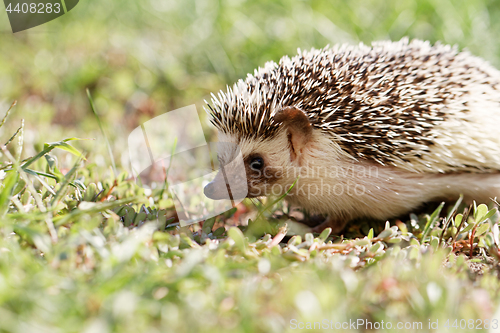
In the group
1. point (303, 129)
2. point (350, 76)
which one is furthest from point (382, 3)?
point (303, 129)

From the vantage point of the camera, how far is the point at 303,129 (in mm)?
2684

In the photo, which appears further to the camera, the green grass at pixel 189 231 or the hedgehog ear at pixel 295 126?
the hedgehog ear at pixel 295 126

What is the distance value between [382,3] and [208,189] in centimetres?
412

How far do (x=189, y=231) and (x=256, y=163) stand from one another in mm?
705

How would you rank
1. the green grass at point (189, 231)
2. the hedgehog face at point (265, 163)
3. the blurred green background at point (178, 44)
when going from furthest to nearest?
the blurred green background at point (178, 44), the hedgehog face at point (265, 163), the green grass at point (189, 231)

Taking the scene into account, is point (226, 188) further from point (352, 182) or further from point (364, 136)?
point (364, 136)

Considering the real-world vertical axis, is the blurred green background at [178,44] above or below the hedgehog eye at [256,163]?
above

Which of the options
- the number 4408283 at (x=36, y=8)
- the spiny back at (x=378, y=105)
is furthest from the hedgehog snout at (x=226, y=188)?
the number 4408283 at (x=36, y=8)

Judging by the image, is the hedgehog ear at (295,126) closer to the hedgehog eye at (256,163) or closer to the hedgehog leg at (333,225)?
the hedgehog eye at (256,163)

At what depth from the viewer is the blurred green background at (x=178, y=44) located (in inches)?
181

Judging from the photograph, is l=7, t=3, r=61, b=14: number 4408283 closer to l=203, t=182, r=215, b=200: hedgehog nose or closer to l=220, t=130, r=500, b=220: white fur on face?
l=220, t=130, r=500, b=220: white fur on face

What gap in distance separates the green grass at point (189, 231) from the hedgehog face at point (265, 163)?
0.20 m

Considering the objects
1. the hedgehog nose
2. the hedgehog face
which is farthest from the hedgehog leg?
the hedgehog nose

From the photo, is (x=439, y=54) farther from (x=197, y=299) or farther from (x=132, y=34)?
(x=132, y=34)
